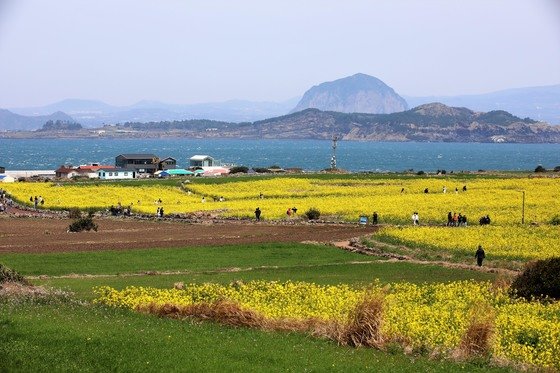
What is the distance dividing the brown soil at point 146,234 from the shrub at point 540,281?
2128cm

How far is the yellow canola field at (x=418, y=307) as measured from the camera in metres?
20.1

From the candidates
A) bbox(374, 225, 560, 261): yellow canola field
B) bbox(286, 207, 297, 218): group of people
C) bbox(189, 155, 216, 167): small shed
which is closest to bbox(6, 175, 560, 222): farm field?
bbox(286, 207, 297, 218): group of people

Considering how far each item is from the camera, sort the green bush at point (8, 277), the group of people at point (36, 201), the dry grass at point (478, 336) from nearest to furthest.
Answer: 1. the dry grass at point (478, 336)
2. the green bush at point (8, 277)
3. the group of people at point (36, 201)

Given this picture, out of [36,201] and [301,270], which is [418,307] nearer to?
[301,270]

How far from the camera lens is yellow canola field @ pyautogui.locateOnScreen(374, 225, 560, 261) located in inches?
1640

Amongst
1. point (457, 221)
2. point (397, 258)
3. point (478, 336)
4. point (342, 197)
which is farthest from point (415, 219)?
point (478, 336)

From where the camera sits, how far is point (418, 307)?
1002 inches

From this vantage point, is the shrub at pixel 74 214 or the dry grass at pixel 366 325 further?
the shrub at pixel 74 214

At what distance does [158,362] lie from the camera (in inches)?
686

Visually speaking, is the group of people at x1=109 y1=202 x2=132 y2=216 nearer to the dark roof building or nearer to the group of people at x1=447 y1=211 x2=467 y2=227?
the group of people at x1=447 y1=211 x2=467 y2=227

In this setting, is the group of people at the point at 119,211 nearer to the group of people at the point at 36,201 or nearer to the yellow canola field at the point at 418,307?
the group of people at the point at 36,201

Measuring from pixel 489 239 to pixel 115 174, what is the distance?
84769 millimetres

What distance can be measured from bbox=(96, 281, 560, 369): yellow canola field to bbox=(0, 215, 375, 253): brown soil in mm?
17831

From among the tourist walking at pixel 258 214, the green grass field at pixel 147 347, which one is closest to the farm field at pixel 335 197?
the tourist walking at pixel 258 214
